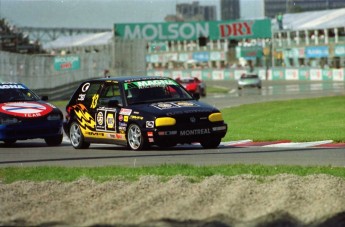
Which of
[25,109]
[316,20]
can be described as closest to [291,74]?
[316,20]

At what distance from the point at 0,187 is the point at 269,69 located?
290 feet

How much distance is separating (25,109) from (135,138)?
3.51 m

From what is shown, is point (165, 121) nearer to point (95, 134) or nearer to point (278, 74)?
point (95, 134)

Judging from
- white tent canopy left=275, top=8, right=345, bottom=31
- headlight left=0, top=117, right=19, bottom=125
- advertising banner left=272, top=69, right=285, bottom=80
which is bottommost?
advertising banner left=272, top=69, right=285, bottom=80

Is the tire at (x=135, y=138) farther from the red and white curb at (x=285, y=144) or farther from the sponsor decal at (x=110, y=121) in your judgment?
the red and white curb at (x=285, y=144)

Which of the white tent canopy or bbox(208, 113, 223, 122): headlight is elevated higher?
the white tent canopy

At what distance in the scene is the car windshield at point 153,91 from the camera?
18922 mm

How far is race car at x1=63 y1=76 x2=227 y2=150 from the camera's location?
18062 millimetres

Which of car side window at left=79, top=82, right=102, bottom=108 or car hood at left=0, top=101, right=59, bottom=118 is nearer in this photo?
car side window at left=79, top=82, right=102, bottom=108

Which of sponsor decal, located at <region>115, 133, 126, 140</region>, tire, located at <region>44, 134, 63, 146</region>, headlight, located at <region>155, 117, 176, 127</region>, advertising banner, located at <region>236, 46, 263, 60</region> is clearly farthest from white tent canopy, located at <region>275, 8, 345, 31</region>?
headlight, located at <region>155, 117, 176, 127</region>

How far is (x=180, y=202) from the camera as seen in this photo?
9734mm

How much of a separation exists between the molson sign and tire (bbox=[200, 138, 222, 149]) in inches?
2219

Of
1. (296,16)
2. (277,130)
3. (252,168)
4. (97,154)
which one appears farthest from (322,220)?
(296,16)

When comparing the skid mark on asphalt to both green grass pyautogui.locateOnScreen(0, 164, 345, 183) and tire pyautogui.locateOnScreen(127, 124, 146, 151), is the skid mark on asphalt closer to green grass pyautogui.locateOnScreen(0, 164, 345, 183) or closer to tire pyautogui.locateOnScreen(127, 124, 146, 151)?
tire pyautogui.locateOnScreen(127, 124, 146, 151)
